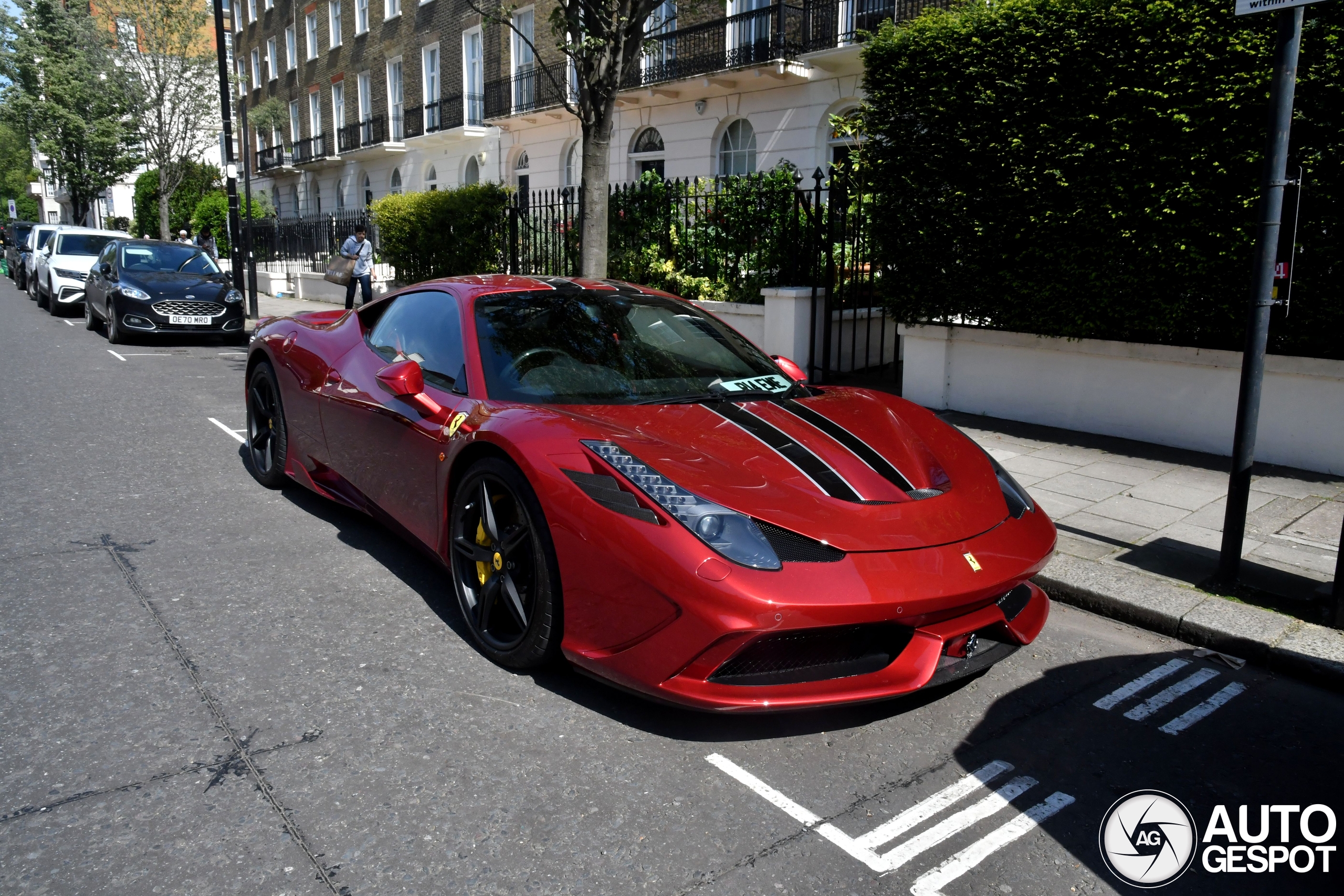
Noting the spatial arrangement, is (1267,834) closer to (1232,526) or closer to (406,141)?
(1232,526)

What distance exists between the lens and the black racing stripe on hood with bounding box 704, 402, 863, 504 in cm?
326

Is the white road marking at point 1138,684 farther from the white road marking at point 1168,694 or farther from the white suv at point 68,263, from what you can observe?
the white suv at point 68,263

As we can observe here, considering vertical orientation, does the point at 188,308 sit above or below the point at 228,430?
above

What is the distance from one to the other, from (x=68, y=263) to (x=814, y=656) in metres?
21.0

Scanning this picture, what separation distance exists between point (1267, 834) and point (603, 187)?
7.99 m

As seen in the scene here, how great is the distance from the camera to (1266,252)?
4391 millimetres

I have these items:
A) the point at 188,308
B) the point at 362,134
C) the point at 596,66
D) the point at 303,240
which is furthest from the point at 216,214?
the point at 596,66

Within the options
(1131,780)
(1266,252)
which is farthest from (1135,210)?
(1131,780)

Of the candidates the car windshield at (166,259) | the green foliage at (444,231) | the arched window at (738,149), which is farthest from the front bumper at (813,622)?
the arched window at (738,149)

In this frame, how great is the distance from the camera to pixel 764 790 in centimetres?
287

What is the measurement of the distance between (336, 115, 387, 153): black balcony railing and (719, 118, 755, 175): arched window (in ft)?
54.4

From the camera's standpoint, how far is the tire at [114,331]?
14.4 meters

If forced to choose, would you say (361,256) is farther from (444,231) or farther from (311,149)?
(311,149)

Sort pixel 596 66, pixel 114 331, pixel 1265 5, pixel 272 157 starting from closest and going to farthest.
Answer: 1. pixel 1265 5
2. pixel 596 66
3. pixel 114 331
4. pixel 272 157
